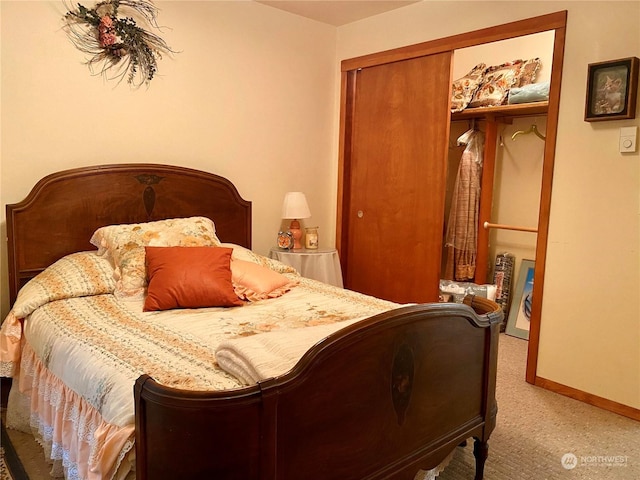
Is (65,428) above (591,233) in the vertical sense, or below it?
below

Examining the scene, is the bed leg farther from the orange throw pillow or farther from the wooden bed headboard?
the wooden bed headboard

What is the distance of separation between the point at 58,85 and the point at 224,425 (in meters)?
2.24

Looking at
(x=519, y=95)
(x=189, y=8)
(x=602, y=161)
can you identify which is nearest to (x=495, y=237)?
(x=519, y=95)

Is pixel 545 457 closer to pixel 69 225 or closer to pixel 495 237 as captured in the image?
pixel 495 237

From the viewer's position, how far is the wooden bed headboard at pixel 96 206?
2506mm

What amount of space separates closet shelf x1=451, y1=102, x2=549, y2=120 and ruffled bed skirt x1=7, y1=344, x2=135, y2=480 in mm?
3273

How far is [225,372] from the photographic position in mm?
1528

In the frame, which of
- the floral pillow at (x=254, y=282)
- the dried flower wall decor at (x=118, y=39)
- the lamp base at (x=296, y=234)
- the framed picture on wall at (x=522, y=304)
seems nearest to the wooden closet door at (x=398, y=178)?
the lamp base at (x=296, y=234)

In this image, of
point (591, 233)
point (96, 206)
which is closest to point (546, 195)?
point (591, 233)

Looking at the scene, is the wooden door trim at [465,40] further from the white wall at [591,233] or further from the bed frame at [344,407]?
the bed frame at [344,407]

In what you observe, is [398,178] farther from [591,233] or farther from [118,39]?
[118,39]

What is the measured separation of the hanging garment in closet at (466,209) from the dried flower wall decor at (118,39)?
Answer: 2.41 metres

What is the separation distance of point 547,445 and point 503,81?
8.61 feet

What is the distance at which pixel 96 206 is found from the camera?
8.96ft
